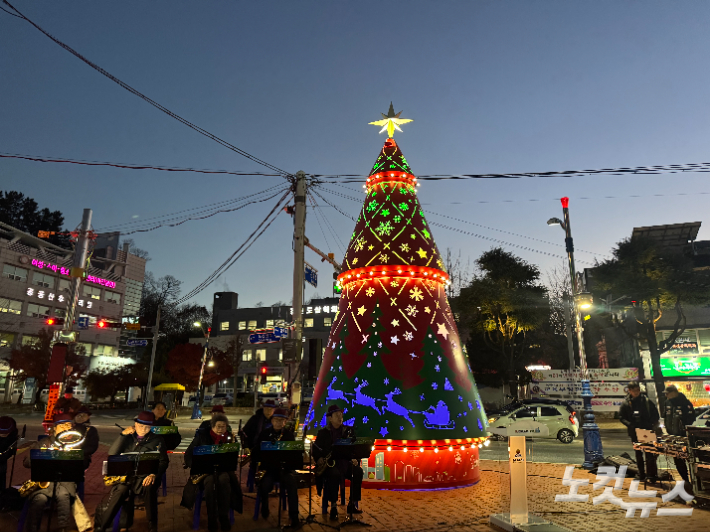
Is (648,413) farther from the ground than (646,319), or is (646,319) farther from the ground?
(646,319)

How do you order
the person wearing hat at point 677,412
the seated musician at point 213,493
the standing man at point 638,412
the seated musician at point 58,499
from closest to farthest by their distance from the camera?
the seated musician at point 58,499 < the seated musician at point 213,493 < the standing man at point 638,412 < the person wearing hat at point 677,412

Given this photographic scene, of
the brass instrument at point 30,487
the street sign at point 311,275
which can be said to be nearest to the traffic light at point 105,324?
the street sign at point 311,275

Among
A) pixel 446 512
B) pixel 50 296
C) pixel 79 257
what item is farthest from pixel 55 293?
pixel 446 512

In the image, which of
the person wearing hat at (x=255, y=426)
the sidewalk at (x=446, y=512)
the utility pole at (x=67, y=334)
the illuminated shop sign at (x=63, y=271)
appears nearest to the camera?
the sidewalk at (x=446, y=512)

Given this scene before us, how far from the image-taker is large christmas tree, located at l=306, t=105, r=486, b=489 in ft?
30.3

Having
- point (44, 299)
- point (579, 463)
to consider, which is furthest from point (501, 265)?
point (44, 299)

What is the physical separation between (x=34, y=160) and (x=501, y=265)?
108ft

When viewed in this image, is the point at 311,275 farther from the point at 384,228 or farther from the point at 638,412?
the point at 638,412

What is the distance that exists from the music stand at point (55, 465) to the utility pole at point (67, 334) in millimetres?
7312

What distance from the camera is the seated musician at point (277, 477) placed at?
22.5 feet

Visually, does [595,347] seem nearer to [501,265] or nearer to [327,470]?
[501,265]

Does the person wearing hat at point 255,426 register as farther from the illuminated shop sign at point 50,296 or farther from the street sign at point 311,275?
the illuminated shop sign at point 50,296

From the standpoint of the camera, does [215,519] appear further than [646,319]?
No

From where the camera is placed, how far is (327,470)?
760 centimetres
